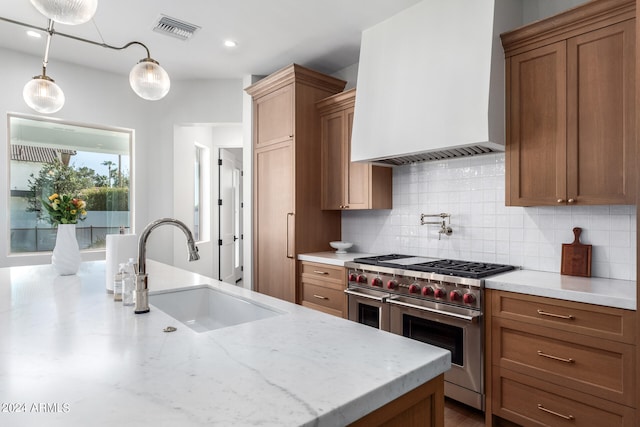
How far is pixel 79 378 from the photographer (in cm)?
86

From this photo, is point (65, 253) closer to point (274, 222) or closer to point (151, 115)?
point (274, 222)

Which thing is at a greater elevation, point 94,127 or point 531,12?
point 531,12

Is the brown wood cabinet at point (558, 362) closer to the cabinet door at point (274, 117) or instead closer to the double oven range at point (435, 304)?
the double oven range at point (435, 304)

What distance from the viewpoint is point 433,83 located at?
2.63 m

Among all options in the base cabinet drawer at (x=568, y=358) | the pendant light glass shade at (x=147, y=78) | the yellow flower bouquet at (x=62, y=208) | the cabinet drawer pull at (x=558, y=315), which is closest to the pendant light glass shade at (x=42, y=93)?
the yellow flower bouquet at (x=62, y=208)

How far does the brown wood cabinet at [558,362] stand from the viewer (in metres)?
1.76

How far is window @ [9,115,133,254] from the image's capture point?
12.6 ft

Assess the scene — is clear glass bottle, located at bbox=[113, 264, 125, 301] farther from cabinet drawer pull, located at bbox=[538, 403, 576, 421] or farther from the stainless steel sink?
cabinet drawer pull, located at bbox=[538, 403, 576, 421]

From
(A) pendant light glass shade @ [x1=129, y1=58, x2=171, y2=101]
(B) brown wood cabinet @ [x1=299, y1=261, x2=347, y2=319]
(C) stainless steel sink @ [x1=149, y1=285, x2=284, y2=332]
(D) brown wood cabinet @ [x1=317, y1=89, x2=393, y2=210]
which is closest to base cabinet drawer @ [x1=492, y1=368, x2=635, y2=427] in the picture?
(B) brown wood cabinet @ [x1=299, y1=261, x2=347, y2=319]

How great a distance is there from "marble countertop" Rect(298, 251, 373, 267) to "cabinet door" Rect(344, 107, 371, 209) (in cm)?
47

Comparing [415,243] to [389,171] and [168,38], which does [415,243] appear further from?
[168,38]

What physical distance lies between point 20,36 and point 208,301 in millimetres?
3325

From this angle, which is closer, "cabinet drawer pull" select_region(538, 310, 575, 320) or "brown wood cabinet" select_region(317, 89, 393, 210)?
"cabinet drawer pull" select_region(538, 310, 575, 320)

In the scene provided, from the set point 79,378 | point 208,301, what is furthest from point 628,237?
point 79,378
